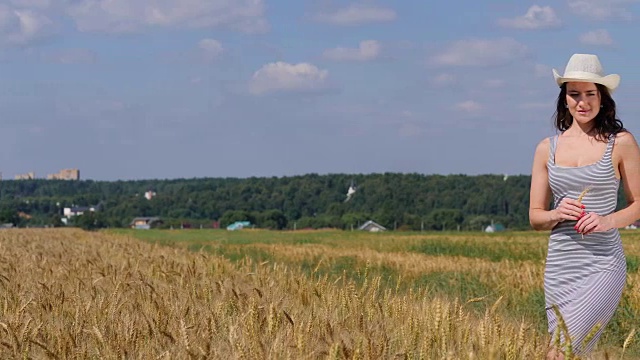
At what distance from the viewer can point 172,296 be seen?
5895 mm

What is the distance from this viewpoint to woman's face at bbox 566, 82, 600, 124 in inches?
180

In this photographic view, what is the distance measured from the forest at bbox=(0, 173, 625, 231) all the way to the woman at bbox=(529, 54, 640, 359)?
107168 millimetres

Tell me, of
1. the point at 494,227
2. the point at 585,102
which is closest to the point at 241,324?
the point at 585,102

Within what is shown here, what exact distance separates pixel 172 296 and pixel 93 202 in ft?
638

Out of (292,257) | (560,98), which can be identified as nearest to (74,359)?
(560,98)

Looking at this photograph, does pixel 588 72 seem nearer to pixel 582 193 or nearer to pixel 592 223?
pixel 582 193

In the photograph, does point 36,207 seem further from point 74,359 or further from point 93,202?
point 74,359

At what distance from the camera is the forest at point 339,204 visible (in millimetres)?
122938

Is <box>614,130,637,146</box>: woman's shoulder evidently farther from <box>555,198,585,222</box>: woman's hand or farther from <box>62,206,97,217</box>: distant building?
<box>62,206,97,217</box>: distant building

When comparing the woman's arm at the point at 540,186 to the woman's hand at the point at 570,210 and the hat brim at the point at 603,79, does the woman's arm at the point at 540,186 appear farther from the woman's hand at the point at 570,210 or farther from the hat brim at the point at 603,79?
the hat brim at the point at 603,79

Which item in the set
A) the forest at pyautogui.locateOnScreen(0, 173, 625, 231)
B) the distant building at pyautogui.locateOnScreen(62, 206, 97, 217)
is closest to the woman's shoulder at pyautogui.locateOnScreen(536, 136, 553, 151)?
the forest at pyautogui.locateOnScreen(0, 173, 625, 231)

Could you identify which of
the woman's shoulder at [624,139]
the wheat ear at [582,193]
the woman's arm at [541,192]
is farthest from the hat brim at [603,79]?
the wheat ear at [582,193]

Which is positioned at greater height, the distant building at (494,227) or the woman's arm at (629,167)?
the woman's arm at (629,167)

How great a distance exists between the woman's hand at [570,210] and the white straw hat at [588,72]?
0.61 m
